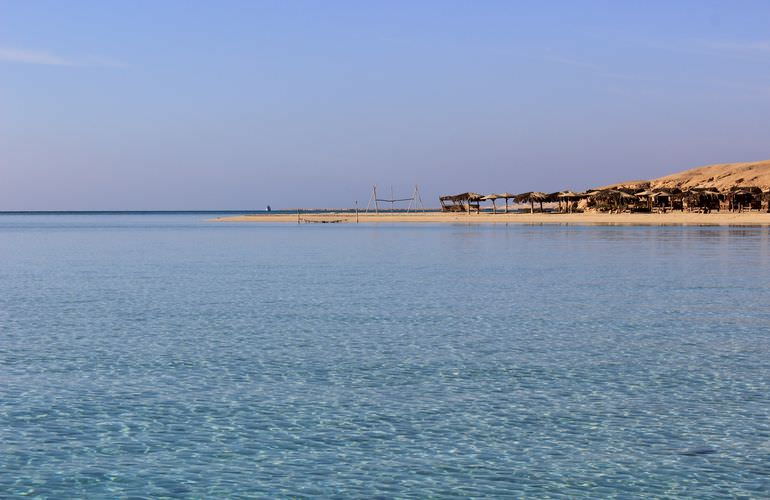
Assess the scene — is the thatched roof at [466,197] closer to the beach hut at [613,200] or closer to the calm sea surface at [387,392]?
the beach hut at [613,200]

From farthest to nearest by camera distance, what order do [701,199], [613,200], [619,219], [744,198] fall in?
[613,200] < [744,198] < [701,199] < [619,219]

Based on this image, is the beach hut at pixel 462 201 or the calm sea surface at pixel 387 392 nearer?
the calm sea surface at pixel 387 392

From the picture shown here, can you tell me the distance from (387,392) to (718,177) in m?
124

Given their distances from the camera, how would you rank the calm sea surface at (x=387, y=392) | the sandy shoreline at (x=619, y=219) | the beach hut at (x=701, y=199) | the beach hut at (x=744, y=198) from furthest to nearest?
the beach hut at (x=701, y=199) < the beach hut at (x=744, y=198) < the sandy shoreline at (x=619, y=219) < the calm sea surface at (x=387, y=392)

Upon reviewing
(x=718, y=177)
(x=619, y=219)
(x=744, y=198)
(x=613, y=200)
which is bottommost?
(x=619, y=219)

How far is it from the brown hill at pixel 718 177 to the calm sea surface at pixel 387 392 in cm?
9739

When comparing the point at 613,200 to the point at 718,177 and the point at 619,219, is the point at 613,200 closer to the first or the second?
the point at 619,219

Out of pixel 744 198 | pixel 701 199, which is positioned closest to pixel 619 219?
pixel 701 199

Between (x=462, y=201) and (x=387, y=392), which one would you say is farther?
(x=462, y=201)

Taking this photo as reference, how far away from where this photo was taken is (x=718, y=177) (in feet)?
407

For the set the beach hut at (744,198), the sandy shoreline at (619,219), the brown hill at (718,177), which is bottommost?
the sandy shoreline at (619,219)

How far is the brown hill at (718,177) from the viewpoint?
115 metres

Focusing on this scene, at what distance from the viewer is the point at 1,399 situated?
33.7 feet

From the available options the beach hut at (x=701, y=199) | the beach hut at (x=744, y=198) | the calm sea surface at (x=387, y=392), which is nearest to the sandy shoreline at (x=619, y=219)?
the beach hut at (x=701, y=199)
